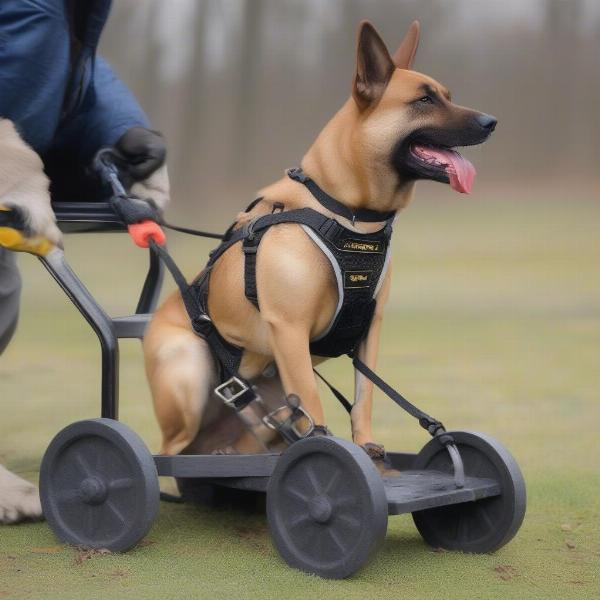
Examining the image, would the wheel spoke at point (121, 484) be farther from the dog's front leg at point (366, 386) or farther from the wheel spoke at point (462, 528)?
the wheel spoke at point (462, 528)

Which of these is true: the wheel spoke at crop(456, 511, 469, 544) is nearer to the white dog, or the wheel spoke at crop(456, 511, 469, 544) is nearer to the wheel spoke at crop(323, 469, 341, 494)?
the wheel spoke at crop(323, 469, 341, 494)

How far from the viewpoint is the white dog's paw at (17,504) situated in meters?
2.36

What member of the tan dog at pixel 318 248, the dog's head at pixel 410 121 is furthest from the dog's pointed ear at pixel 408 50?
the dog's head at pixel 410 121

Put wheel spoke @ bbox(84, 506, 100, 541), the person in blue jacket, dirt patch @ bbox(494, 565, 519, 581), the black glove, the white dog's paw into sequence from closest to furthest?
dirt patch @ bbox(494, 565, 519, 581) < wheel spoke @ bbox(84, 506, 100, 541) < the person in blue jacket < the white dog's paw < the black glove

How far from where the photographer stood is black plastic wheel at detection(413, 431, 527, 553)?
2123mm

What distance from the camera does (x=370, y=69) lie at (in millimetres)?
2115

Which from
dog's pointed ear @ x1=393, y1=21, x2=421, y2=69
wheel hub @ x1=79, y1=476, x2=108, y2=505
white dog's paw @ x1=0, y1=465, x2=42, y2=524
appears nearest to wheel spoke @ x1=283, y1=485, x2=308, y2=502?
wheel hub @ x1=79, y1=476, x2=108, y2=505

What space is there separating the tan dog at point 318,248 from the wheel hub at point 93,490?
0.71 ft

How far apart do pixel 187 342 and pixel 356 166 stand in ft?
1.77

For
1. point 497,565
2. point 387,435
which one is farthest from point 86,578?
point 387,435

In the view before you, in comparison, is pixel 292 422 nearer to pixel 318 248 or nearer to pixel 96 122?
pixel 318 248

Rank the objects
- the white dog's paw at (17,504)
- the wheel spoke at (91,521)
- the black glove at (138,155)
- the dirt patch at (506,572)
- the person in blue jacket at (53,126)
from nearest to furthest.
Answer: the dirt patch at (506,572), the wheel spoke at (91,521), the person in blue jacket at (53,126), the white dog's paw at (17,504), the black glove at (138,155)

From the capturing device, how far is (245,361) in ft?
7.45

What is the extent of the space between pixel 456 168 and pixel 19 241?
0.95 m
